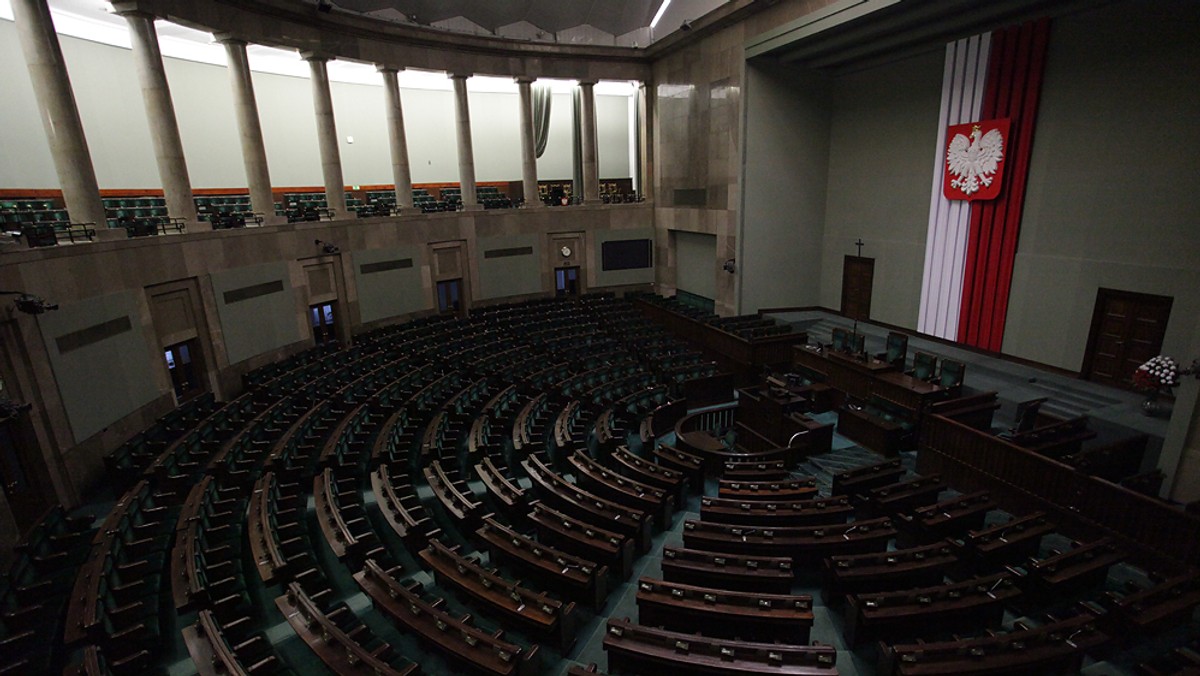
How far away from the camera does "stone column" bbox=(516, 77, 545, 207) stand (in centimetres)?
1992

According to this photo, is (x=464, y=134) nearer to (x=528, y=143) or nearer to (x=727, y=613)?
(x=528, y=143)

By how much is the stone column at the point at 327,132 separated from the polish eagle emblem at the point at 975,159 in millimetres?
16460

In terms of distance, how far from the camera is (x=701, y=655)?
470 cm

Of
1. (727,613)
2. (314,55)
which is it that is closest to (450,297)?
(314,55)

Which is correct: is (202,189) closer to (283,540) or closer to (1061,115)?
(283,540)

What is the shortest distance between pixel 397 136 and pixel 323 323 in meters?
6.39

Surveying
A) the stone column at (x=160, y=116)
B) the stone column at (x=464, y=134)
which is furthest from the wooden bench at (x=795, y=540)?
the stone column at (x=464, y=134)

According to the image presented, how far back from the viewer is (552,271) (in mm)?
21203

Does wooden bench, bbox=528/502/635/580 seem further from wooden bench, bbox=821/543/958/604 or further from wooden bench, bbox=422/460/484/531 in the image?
wooden bench, bbox=821/543/958/604

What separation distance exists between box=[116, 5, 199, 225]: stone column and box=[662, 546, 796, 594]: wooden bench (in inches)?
488

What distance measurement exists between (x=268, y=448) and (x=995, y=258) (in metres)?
15.8

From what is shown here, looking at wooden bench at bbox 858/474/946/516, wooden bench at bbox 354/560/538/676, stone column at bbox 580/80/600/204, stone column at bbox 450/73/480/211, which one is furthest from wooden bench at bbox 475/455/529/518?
stone column at bbox 580/80/600/204

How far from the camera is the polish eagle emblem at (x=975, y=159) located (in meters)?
12.7

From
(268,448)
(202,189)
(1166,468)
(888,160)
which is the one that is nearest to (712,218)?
(888,160)
